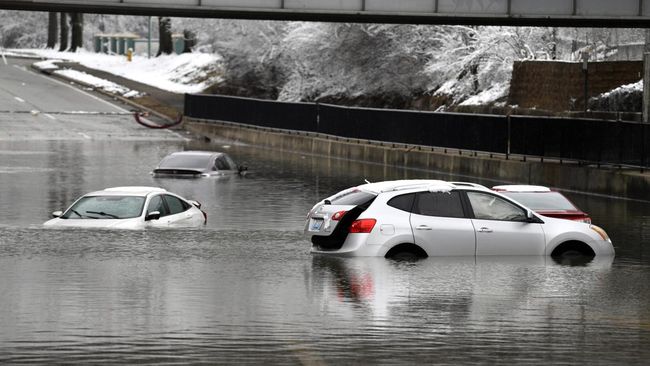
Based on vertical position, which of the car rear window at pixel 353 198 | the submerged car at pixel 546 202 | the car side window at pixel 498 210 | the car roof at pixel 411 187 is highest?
the car roof at pixel 411 187

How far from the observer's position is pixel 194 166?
4191 cm

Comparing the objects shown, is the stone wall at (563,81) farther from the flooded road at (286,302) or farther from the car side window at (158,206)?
the car side window at (158,206)

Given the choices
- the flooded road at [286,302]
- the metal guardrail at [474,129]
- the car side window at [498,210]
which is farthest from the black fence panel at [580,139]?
the car side window at [498,210]

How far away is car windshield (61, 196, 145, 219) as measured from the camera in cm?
2355

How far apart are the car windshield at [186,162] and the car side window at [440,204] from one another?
23.1 meters

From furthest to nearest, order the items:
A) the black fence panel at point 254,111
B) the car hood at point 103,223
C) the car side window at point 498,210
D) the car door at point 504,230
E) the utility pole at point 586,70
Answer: the black fence panel at point 254,111
the utility pole at point 586,70
the car hood at point 103,223
the car side window at point 498,210
the car door at point 504,230

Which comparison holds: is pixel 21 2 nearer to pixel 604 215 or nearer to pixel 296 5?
pixel 296 5

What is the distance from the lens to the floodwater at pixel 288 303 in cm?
1209

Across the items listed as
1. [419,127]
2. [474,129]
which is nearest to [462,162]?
[474,129]

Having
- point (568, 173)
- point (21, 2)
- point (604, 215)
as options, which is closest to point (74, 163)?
point (21, 2)

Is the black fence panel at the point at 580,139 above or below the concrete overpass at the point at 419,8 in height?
below

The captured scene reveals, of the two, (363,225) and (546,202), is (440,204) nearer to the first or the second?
(363,225)

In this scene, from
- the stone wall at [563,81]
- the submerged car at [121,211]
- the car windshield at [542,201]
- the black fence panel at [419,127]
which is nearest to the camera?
the car windshield at [542,201]

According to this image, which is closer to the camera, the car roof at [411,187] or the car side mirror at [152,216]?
the car roof at [411,187]
